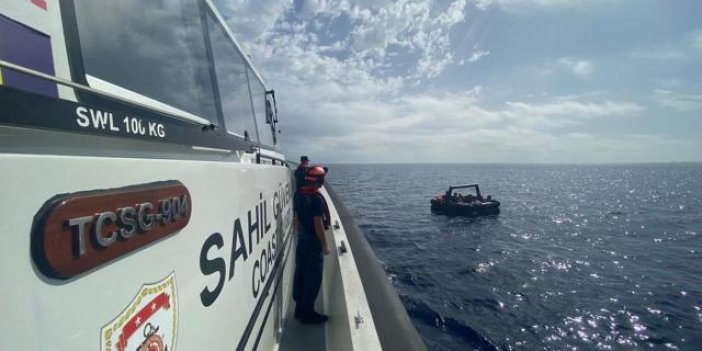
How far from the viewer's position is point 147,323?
0.97 metres

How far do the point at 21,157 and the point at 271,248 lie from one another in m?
2.54

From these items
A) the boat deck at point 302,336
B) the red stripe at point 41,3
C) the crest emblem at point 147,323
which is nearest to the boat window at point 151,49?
the red stripe at point 41,3

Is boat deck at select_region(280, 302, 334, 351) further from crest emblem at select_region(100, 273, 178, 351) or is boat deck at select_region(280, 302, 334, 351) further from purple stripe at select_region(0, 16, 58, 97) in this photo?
→ purple stripe at select_region(0, 16, 58, 97)

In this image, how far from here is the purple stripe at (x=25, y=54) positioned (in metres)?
0.83

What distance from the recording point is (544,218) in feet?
91.4

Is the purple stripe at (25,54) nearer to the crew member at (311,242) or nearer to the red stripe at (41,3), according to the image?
the red stripe at (41,3)

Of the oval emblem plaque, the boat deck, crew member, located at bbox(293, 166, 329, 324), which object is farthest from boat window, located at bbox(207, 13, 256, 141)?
the boat deck

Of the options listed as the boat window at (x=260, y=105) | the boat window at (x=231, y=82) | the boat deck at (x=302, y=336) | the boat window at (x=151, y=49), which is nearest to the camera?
the boat window at (x=151, y=49)

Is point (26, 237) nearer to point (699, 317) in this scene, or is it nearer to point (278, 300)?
point (278, 300)

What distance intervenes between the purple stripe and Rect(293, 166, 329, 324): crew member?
2.60 meters

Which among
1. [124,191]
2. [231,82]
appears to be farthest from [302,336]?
[124,191]

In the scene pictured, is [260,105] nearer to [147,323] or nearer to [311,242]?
[311,242]

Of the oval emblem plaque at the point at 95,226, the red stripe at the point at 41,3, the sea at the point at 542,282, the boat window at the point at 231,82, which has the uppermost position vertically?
the boat window at the point at 231,82

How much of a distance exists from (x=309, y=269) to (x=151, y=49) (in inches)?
104
